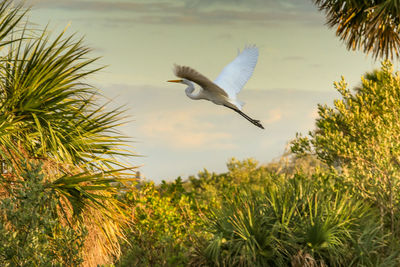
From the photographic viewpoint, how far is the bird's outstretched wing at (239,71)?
943 centimetres

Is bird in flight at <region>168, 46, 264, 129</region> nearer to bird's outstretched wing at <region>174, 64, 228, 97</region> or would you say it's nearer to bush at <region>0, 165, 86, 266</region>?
bird's outstretched wing at <region>174, 64, 228, 97</region>

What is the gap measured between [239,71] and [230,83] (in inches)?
15.3

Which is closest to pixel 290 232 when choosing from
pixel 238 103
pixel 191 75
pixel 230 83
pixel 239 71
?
pixel 238 103

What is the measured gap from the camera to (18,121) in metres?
7.69

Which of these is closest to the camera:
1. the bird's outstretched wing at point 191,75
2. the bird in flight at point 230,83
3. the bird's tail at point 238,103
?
the bird's outstretched wing at point 191,75

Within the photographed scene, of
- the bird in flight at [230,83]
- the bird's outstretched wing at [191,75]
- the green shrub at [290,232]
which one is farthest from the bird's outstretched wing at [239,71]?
the green shrub at [290,232]

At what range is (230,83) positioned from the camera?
9469 millimetres

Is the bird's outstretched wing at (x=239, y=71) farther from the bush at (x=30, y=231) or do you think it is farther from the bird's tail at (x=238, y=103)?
the bush at (x=30, y=231)

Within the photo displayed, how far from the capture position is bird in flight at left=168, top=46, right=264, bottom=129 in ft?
26.6

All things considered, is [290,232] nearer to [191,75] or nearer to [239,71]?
[191,75]

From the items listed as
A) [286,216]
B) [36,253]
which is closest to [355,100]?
[286,216]

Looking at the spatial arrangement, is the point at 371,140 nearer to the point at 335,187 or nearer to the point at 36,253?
the point at 335,187

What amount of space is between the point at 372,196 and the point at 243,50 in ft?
11.1

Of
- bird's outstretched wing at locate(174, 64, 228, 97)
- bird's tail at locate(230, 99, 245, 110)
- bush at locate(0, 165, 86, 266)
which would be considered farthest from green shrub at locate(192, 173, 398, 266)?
bush at locate(0, 165, 86, 266)
